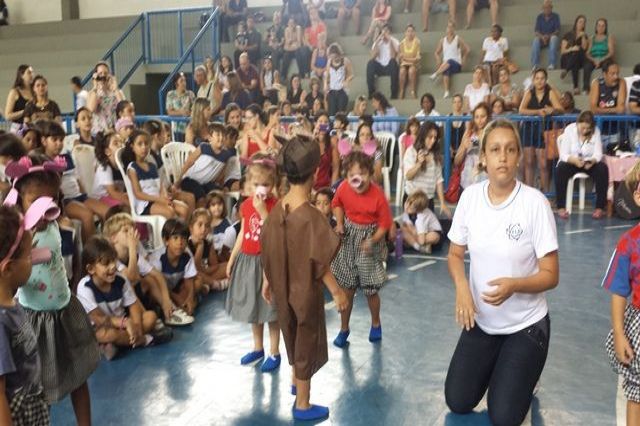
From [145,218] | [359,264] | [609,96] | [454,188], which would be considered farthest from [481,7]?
[359,264]

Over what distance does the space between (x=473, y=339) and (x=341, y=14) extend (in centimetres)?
1174

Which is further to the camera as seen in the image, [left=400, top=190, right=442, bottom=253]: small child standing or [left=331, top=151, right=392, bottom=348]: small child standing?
[left=400, top=190, right=442, bottom=253]: small child standing

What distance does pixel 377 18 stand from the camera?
13.9 metres

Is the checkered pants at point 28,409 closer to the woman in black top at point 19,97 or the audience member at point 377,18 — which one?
the woman in black top at point 19,97

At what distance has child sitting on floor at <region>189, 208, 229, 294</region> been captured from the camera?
19.4 ft

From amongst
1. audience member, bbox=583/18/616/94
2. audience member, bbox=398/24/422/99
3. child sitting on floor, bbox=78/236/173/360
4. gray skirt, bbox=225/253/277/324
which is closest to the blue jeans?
audience member, bbox=583/18/616/94

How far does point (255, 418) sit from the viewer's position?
145 inches

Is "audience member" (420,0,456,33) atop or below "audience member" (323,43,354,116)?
atop

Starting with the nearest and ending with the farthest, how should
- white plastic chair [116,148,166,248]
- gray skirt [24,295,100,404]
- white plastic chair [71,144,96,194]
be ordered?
gray skirt [24,295,100,404], white plastic chair [116,148,166,248], white plastic chair [71,144,96,194]

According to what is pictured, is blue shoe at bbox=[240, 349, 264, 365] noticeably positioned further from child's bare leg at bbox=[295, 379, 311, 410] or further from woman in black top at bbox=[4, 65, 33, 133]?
woman in black top at bbox=[4, 65, 33, 133]

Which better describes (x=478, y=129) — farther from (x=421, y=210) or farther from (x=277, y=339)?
(x=277, y=339)

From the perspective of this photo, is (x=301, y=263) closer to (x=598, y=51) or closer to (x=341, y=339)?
(x=341, y=339)

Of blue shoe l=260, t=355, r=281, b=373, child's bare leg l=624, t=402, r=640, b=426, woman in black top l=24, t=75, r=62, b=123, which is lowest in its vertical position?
blue shoe l=260, t=355, r=281, b=373

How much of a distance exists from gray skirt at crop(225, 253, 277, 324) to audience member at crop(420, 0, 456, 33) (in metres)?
10.3
